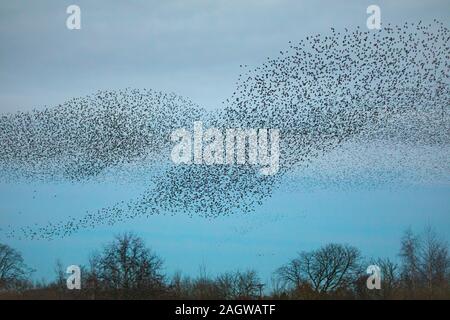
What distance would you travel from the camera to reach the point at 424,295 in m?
23.4
